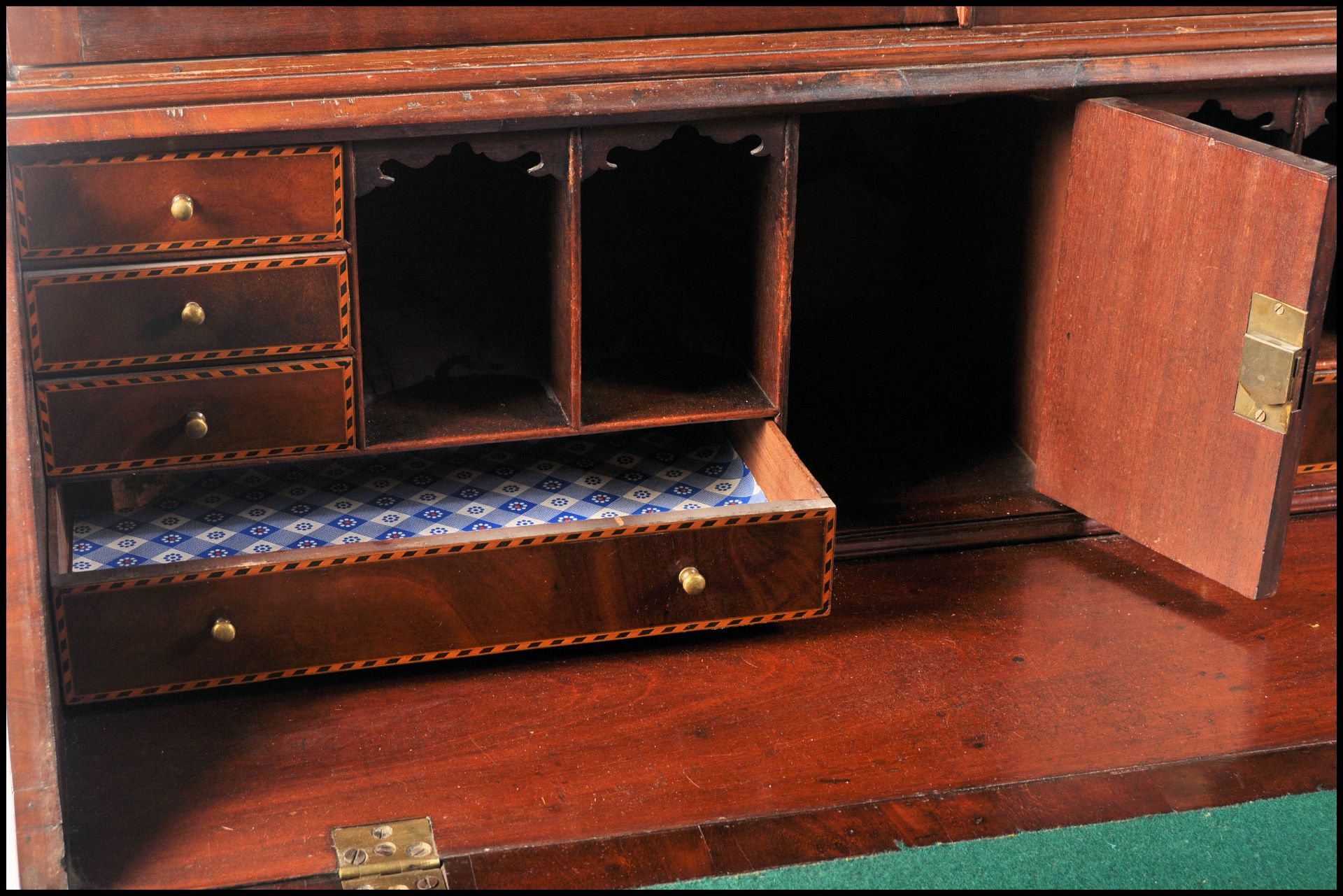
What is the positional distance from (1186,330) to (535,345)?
99 centimetres

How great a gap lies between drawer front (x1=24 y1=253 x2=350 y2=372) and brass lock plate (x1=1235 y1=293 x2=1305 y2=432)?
47.1 inches

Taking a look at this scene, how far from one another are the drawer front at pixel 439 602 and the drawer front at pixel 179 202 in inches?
16.4

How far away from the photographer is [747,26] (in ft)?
6.75

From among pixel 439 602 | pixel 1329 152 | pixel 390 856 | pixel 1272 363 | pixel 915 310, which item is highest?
pixel 1329 152

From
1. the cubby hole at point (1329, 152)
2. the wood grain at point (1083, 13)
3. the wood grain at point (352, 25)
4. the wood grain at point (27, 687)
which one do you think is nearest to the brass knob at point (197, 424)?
the wood grain at point (27, 687)

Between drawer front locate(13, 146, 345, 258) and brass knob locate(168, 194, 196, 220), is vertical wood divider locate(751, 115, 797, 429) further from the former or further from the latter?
brass knob locate(168, 194, 196, 220)

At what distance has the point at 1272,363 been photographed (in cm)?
193

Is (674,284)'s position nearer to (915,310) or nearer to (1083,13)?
(915,310)

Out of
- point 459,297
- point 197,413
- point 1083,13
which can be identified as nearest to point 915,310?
point 1083,13

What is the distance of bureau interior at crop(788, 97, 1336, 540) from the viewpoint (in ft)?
7.97

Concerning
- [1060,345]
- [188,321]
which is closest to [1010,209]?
[1060,345]

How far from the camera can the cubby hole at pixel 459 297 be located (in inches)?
85.1

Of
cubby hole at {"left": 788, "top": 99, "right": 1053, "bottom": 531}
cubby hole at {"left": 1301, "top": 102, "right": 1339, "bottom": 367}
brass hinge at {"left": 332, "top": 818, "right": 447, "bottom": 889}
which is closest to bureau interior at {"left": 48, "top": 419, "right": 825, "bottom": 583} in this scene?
cubby hole at {"left": 788, "top": 99, "right": 1053, "bottom": 531}

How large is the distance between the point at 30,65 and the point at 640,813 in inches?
46.1
